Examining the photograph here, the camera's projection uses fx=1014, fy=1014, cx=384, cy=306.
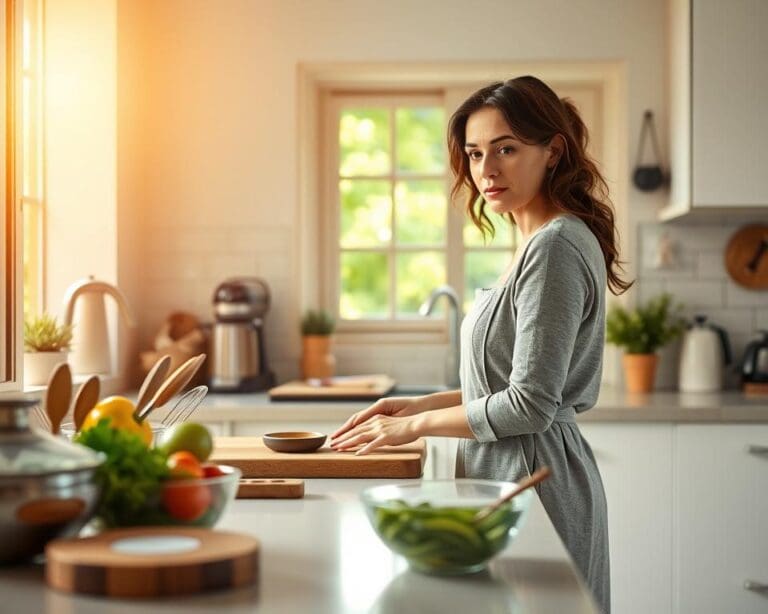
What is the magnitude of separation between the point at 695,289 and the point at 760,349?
34cm

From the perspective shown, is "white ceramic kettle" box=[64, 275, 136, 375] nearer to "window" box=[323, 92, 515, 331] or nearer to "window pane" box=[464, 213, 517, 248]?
"window" box=[323, 92, 515, 331]

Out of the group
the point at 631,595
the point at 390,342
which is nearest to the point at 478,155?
the point at 631,595

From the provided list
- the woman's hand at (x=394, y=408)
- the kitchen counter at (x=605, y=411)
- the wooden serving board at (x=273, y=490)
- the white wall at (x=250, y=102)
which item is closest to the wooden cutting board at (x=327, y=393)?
the kitchen counter at (x=605, y=411)

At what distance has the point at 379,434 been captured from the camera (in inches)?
74.6

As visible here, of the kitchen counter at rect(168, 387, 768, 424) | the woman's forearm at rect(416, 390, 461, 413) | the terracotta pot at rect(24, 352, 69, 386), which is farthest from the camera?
the kitchen counter at rect(168, 387, 768, 424)

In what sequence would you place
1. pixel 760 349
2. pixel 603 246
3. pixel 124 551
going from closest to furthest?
pixel 124 551, pixel 603 246, pixel 760 349

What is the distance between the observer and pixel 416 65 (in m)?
3.81

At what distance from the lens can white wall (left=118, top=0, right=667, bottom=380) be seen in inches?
149

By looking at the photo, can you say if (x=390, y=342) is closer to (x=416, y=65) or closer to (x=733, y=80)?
(x=416, y=65)

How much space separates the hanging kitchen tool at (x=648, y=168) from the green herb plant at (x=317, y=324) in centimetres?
125

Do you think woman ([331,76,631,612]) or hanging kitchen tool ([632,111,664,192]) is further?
hanging kitchen tool ([632,111,664,192])

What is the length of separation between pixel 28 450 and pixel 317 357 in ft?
8.80

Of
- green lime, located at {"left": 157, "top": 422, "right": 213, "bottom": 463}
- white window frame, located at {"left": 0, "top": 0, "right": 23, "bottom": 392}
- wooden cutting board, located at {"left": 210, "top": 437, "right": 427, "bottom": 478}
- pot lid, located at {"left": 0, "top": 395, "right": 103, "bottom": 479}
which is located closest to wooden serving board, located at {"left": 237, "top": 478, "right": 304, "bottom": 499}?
wooden cutting board, located at {"left": 210, "top": 437, "right": 427, "bottom": 478}

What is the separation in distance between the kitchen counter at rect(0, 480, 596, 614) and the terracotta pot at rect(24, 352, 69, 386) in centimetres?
180
